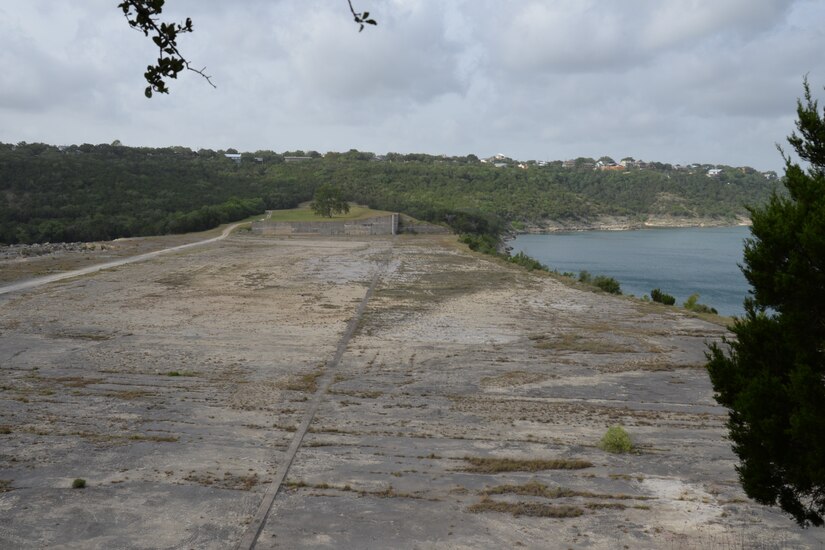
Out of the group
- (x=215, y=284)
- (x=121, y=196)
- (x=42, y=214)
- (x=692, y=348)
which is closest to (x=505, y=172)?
(x=121, y=196)

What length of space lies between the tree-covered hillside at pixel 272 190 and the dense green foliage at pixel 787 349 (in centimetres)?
554

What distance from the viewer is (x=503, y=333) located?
62.1 ft

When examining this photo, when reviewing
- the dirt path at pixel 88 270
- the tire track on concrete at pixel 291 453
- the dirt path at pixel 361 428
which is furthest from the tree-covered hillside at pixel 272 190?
the dirt path at pixel 88 270

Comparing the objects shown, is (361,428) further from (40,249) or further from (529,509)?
(40,249)

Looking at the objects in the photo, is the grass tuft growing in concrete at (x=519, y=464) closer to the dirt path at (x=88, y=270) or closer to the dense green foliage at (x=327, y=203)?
the dirt path at (x=88, y=270)

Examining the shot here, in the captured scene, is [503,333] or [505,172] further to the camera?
[505,172]

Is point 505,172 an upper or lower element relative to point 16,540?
upper

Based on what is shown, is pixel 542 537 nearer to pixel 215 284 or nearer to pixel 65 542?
pixel 65 542

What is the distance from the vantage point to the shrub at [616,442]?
10188 mm

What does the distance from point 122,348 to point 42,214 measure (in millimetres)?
37756

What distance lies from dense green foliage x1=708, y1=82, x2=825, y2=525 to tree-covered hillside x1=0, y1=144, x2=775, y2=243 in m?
5.54

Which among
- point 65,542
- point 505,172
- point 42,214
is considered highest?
point 505,172

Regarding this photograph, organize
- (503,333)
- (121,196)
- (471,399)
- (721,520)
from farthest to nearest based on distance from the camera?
(121,196)
(503,333)
(471,399)
(721,520)

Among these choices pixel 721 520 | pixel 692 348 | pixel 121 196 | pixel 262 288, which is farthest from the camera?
pixel 121 196
